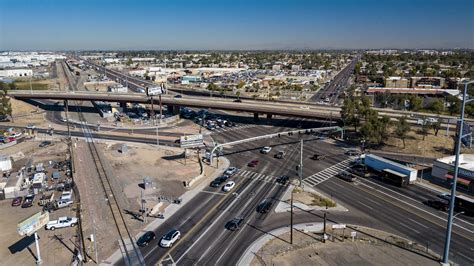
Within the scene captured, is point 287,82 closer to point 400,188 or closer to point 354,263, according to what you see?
point 400,188

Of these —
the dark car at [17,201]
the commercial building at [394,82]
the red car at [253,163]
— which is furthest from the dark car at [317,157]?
the commercial building at [394,82]

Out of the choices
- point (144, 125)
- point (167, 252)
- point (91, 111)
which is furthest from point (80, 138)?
point (167, 252)

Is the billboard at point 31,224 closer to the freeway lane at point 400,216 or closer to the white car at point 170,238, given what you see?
the white car at point 170,238

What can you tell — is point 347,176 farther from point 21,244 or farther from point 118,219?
point 21,244

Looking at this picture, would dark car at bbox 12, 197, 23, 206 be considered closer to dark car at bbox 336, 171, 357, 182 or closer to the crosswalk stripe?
the crosswalk stripe

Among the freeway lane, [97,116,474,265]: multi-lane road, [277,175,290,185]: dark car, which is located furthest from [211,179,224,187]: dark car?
the freeway lane
